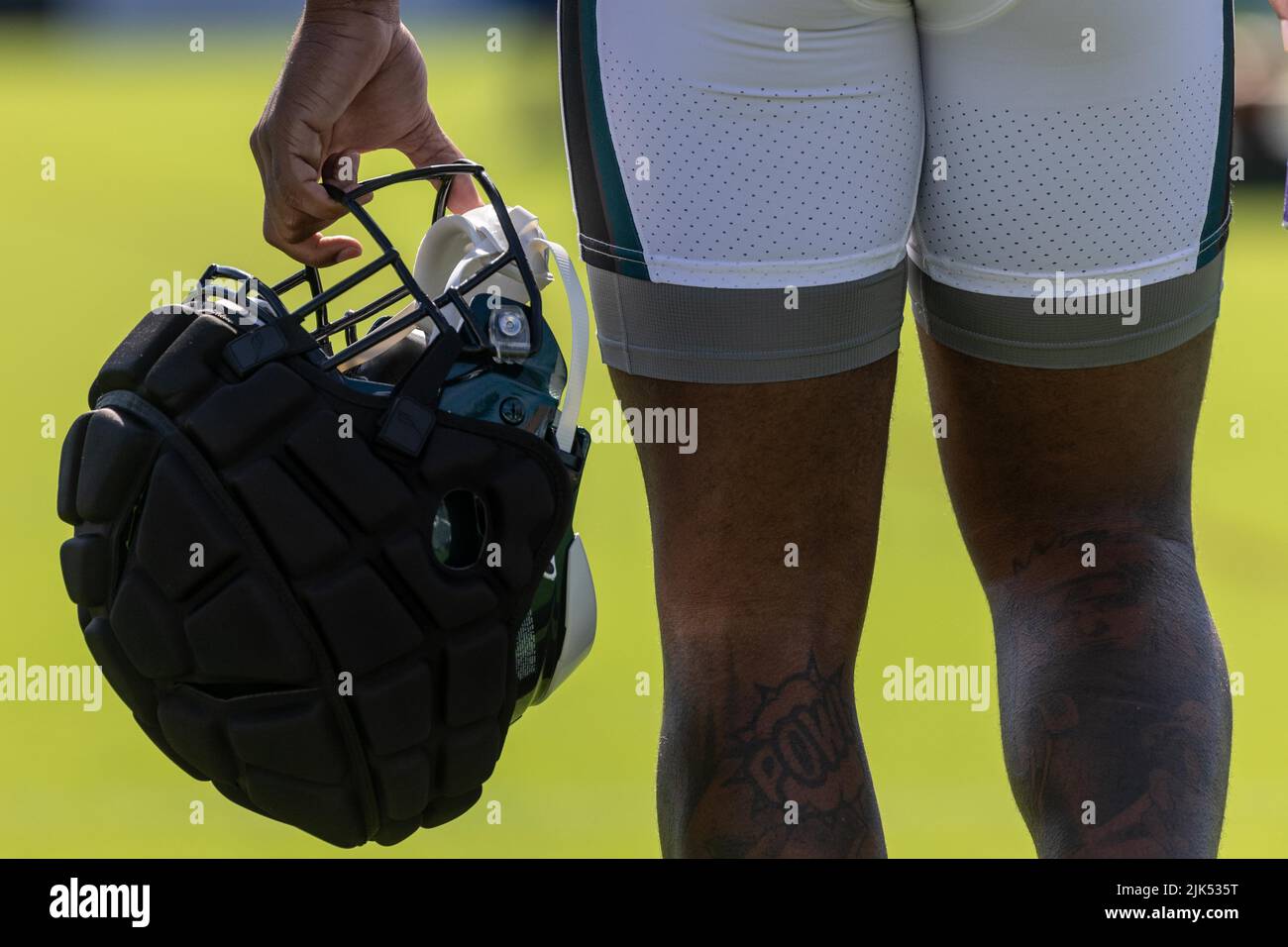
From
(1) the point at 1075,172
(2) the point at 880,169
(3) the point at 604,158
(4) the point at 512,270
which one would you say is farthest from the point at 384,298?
(1) the point at 1075,172

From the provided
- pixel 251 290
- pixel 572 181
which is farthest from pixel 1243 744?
pixel 251 290

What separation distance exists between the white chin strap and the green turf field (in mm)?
763

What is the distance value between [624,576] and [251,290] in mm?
1398

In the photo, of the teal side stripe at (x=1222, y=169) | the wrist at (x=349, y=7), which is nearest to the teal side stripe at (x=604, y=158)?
the wrist at (x=349, y=7)

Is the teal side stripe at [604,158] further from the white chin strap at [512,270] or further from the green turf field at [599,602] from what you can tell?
the green turf field at [599,602]

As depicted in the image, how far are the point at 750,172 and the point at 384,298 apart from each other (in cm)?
30

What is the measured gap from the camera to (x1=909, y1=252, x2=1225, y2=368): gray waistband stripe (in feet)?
3.74

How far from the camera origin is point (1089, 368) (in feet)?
3.78

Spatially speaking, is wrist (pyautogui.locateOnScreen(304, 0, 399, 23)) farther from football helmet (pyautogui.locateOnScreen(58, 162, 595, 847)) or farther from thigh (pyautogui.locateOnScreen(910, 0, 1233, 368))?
thigh (pyautogui.locateOnScreen(910, 0, 1233, 368))

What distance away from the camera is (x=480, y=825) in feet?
5.93

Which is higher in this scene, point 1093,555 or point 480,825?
point 1093,555

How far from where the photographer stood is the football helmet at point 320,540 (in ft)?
3.26

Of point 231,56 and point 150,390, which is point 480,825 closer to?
point 150,390

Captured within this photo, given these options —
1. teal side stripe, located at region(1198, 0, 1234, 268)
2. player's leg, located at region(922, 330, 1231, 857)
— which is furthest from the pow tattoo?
teal side stripe, located at region(1198, 0, 1234, 268)
